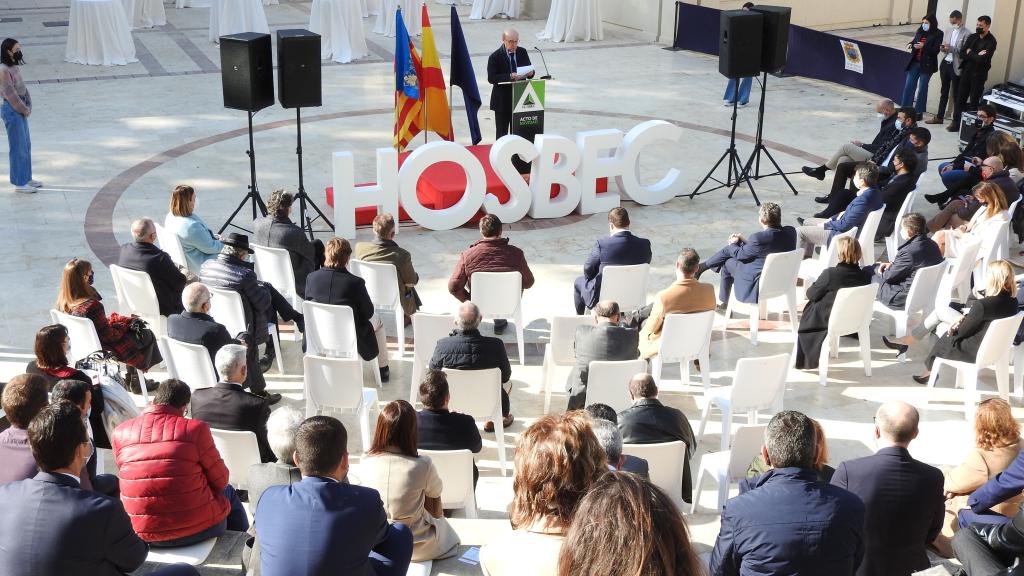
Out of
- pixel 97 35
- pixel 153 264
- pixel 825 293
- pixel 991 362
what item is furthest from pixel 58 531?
pixel 97 35

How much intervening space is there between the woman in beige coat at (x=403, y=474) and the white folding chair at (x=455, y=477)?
1.18 ft

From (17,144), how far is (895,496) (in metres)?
9.31

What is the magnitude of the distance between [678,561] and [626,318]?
18.2 ft

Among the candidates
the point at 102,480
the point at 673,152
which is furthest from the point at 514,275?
the point at 673,152

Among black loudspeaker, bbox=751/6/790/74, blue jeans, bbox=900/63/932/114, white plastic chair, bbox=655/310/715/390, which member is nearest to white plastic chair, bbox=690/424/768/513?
white plastic chair, bbox=655/310/715/390

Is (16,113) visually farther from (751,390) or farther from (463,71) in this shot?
(751,390)

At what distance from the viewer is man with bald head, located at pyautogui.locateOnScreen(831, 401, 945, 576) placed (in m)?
4.62

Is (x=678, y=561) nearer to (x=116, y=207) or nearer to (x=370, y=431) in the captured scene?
(x=370, y=431)

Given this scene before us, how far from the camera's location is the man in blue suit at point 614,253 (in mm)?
8023

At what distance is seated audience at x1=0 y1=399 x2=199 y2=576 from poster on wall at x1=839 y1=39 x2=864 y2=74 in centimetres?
1472

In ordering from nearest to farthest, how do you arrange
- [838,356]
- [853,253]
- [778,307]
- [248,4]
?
[853,253], [838,356], [778,307], [248,4]

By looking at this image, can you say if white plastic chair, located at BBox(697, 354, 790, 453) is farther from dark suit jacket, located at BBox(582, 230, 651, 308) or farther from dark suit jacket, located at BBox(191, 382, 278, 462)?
dark suit jacket, located at BBox(191, 382, 278, 462)

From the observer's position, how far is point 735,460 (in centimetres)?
546

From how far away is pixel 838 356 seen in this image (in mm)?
8016
